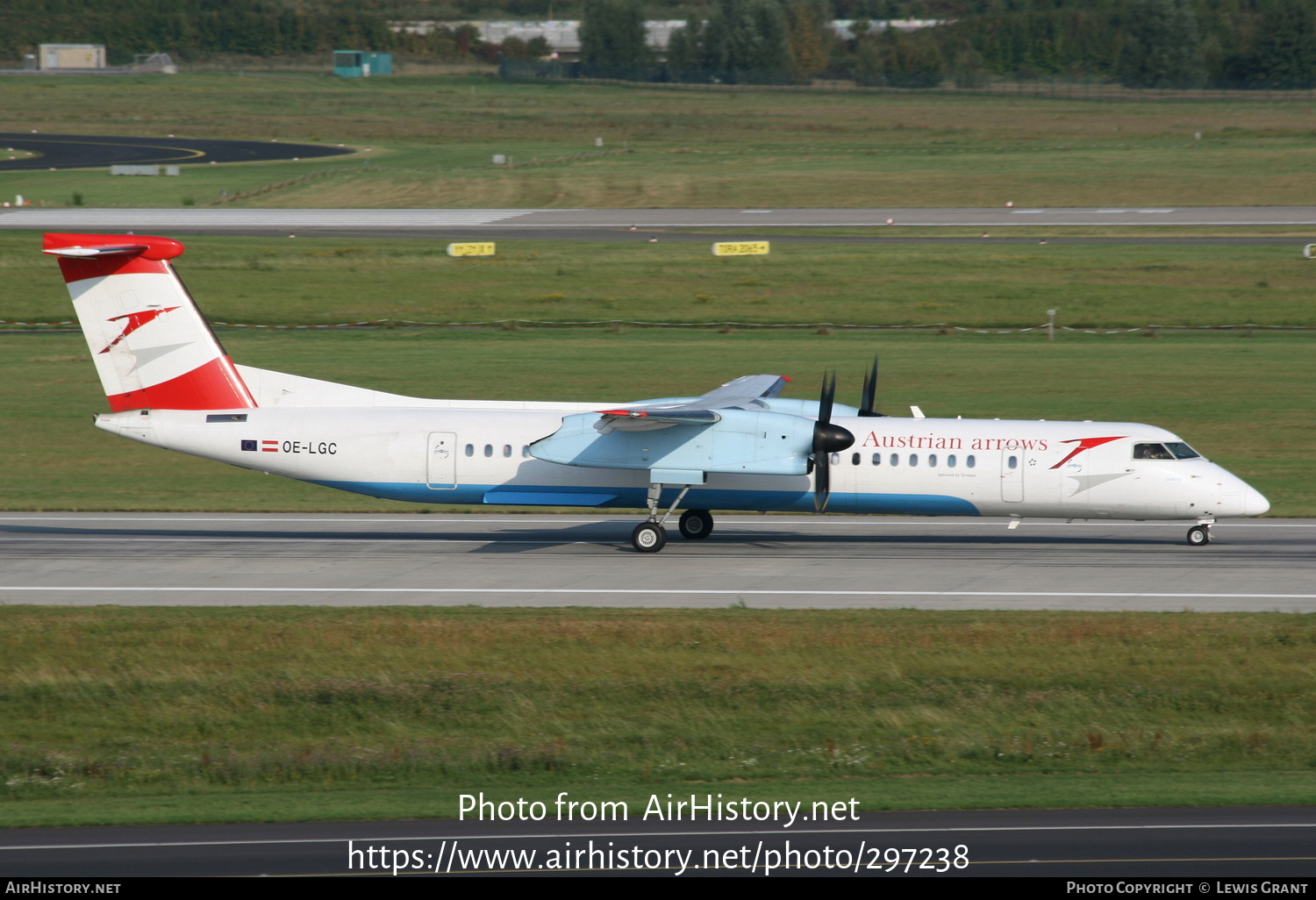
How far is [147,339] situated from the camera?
28.5m

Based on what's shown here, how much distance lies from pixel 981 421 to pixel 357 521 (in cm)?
1481

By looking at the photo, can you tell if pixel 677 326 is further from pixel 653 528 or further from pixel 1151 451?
pixel 1151 451

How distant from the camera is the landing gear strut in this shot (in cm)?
2831

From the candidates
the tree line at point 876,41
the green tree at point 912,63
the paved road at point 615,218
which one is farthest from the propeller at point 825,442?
the green tree at point 912,63

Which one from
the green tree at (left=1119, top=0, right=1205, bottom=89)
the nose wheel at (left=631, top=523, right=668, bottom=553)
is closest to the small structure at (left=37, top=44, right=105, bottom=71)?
the green tree at (left=1119, top=0, right=1205, bottom=89)

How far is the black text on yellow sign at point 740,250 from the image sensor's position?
66.8 m

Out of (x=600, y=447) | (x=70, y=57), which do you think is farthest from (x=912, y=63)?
(x=600, y=447)

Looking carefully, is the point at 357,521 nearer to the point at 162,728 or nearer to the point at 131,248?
the point at 131,248

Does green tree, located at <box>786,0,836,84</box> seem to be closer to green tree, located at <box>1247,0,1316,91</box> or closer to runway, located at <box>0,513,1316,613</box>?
green tree, located at <box>1247,0,1316,91</box>

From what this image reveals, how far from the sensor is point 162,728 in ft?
58.2

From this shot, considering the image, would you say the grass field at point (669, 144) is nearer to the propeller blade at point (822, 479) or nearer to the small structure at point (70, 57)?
the small structure at point (70, 57)

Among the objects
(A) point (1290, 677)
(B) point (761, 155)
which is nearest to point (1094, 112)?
(B) point (761, 155)

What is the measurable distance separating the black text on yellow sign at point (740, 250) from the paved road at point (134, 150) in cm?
5613

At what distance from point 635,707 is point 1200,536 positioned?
15697 millimetres
